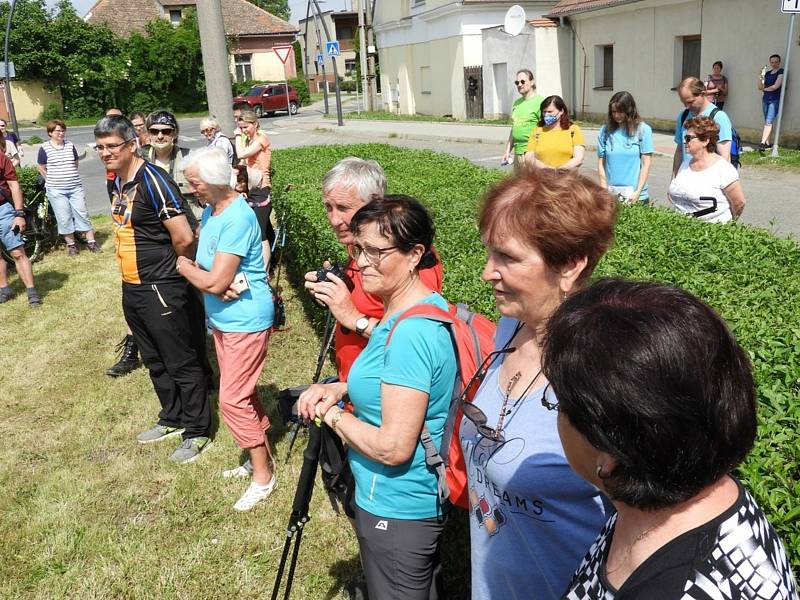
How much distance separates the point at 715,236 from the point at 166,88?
4283cm

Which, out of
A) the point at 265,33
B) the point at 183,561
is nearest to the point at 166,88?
the point at 265,33

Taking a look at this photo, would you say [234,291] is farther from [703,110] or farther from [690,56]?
[690,56]

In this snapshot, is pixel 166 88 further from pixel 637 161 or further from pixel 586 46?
pixel 637 161

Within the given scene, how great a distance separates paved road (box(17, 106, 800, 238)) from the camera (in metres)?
9.78

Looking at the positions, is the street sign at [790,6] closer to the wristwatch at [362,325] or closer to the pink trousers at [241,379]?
the pink trousers at [241,379]

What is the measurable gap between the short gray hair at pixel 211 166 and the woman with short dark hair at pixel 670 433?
9.31 feet

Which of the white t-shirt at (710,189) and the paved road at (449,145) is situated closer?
the white t-shirt at (710,189)

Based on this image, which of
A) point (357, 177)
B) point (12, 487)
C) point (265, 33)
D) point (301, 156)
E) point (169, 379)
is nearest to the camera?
point (357, 177)

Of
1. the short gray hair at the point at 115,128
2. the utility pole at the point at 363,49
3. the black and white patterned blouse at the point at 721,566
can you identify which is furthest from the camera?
the utility pole at the point at 363,49

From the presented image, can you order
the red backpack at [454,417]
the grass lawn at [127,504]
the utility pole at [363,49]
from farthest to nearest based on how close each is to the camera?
the utility pole at [363,49], the grass lawn at [127,504], the red backpack at [454,417]

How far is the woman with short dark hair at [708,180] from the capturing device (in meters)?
4.79

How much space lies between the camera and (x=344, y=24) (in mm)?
63344

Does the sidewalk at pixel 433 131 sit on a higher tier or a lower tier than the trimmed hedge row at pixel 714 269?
higher

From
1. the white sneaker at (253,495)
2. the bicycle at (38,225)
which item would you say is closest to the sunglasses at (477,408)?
the white sneaker at (253,495)
